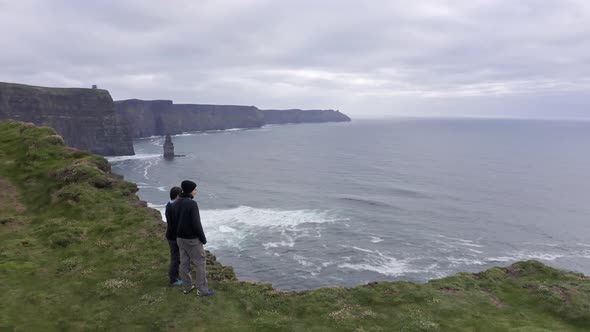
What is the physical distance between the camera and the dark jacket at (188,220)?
12.4 m

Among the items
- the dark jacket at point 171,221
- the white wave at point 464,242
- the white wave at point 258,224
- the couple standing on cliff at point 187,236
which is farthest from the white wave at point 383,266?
the dark jacket at point 171,221

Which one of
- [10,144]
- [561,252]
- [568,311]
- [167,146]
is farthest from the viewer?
[167,146]

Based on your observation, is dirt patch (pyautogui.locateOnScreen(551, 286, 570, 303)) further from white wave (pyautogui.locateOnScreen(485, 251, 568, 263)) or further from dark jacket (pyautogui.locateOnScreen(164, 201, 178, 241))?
white wave (pyautogui.locateOnScreen(485, 251, 568, 263))

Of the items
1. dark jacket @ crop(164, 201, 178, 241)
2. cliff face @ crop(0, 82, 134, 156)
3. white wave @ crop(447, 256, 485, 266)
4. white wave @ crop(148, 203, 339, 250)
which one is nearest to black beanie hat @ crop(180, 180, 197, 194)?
dark jacket @ crop(164, 201, 178, 241)

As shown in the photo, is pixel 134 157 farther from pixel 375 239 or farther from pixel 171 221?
pixel 171 221

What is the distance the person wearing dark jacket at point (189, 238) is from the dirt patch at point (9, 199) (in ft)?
45.5

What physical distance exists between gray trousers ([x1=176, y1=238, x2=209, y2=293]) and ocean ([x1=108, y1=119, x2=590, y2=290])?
99.0 inches

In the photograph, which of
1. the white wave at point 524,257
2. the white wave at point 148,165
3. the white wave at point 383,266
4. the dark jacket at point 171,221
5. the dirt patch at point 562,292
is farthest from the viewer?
the white wave at point 148,165

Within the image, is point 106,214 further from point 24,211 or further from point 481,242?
point 481,242

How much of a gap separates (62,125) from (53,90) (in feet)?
48.7

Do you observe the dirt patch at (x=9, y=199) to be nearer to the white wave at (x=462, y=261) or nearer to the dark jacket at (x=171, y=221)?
the dark jacket at (x=171, y=221)

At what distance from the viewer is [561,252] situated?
50094 millimetres

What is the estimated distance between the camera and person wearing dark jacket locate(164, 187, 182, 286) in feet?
43.0

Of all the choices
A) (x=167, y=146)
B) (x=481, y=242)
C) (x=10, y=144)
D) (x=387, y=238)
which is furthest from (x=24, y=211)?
(x=167, y=146)
